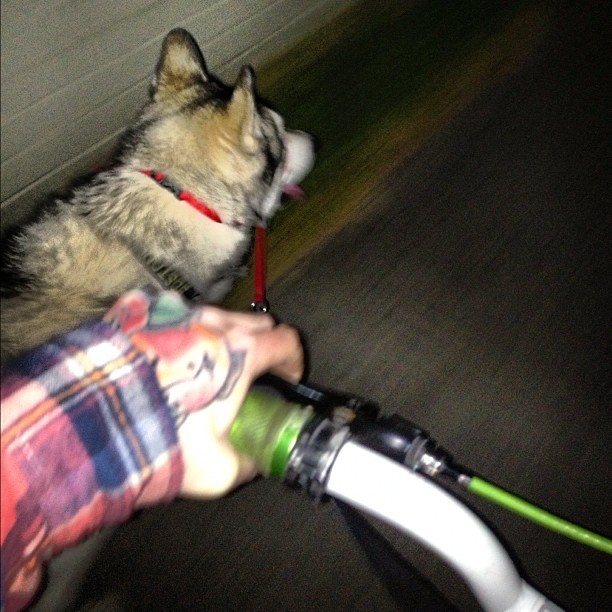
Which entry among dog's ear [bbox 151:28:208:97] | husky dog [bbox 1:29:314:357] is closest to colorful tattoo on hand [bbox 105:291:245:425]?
husky dog [bbox 1:29:314:357]

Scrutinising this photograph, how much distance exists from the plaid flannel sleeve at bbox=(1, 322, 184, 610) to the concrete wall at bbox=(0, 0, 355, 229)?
42.6 inches

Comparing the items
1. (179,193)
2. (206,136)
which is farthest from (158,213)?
(206,136)

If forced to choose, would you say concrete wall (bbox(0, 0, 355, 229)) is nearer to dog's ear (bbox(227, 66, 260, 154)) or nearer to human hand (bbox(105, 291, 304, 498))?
dog's ear (bbox(227, 66, 260, 154))

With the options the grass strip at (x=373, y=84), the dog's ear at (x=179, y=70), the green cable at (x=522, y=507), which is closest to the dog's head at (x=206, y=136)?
the dog's ear at (x=179, y=70)

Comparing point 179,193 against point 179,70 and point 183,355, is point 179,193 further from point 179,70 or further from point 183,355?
point 183,355

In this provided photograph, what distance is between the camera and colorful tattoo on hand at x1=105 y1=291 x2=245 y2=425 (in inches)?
18.2

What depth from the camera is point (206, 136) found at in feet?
4.12

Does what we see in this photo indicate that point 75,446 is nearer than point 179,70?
Yes

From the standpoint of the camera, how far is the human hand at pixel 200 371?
1.52 ft

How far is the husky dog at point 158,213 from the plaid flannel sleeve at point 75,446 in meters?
0.77

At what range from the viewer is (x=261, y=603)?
1.21 metres

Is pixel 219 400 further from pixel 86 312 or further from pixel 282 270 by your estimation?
pixel 282 270

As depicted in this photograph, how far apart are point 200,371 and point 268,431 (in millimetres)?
79

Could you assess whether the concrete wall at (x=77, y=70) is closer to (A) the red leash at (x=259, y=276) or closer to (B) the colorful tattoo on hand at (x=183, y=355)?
(A) the red leash at (x=259, y=276)
